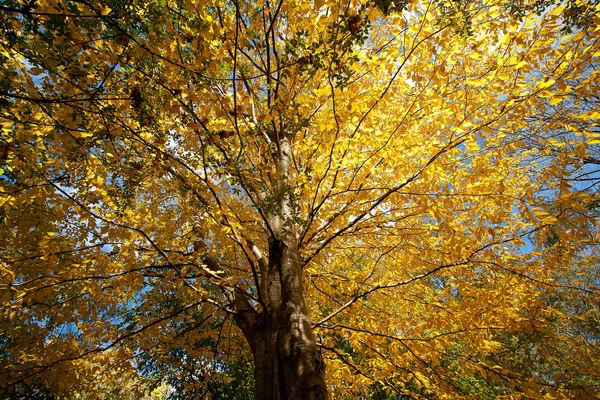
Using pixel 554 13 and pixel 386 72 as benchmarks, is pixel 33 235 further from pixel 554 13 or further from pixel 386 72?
pixel 554 13

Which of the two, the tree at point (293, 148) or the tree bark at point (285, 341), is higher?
the tree at point (293, 148)

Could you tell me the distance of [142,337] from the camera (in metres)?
3.54

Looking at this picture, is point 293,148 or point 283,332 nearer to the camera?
point 283,332

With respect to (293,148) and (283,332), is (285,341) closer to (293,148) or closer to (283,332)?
(283,332)

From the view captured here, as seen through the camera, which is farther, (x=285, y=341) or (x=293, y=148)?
(x=293, y=148)

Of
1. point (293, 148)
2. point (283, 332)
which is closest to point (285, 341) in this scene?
point (283, 332)

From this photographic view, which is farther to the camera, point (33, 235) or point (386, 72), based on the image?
point (386, 72)

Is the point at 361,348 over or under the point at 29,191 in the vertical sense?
under

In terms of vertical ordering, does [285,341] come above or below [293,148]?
below

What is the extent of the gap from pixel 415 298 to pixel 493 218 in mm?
1425

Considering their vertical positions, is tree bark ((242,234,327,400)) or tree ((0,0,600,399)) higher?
tree ((0,0,600,399))

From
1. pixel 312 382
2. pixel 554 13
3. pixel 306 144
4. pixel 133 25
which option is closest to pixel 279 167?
pixel 306 144

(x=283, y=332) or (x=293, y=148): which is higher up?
(x=293, y=148)

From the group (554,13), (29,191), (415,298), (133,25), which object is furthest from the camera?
(415,298)
